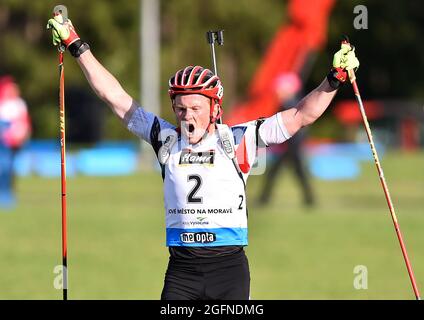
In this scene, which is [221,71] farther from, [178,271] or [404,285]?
[178,271]

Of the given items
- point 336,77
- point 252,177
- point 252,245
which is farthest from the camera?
point 252,177

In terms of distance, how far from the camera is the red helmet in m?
7.04

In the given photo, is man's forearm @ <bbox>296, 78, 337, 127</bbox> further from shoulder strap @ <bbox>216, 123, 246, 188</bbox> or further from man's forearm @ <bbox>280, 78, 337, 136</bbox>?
shoulder strap @ <bbox>216, 123, 246, 188</bbox>

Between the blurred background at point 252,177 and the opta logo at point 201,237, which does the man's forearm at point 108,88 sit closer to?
the opta logo at point 201,237

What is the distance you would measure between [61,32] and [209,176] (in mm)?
1422

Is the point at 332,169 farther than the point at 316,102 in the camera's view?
Yes

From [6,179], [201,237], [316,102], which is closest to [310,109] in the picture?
[316,102]

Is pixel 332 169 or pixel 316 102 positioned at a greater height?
pixel 332 169

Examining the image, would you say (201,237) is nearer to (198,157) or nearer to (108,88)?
(198,157)

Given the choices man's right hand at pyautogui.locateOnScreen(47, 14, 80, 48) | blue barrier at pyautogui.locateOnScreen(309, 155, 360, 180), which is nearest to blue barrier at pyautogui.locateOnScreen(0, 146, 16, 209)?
blue barrier at pyautogui.locateOnScreen(309, 155, 360, 180)

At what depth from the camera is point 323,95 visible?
23.6 feet

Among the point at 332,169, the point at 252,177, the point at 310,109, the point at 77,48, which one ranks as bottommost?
the point at 310,109

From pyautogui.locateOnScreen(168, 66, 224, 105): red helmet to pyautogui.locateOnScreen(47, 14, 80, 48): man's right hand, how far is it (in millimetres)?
846
